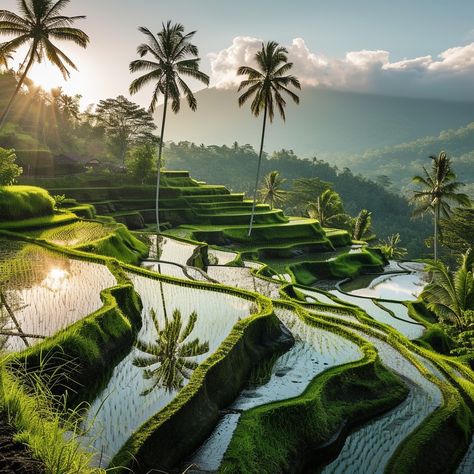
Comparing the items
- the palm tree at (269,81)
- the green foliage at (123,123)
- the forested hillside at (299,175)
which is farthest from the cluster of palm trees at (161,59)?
the forested hillside at (299,175)

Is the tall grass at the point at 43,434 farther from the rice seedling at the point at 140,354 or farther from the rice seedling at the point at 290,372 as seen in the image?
the rice seedling at the point at 290,372

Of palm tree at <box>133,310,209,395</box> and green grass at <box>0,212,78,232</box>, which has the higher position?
green grass at <box>0,212,78,232</box>

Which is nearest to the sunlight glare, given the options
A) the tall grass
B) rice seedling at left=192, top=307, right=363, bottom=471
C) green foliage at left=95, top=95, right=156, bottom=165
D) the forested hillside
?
rice seedling at left=192, top=307, right=363, bottom=471

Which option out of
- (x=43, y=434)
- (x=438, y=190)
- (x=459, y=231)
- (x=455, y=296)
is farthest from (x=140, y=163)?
(x=43, y=434)

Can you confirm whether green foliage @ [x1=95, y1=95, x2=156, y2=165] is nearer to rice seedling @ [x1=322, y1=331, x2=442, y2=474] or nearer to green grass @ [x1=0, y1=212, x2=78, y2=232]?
green grass @ [x1=0, y1=212, x2=78, y2=232]

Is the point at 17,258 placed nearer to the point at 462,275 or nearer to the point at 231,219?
the point at 462,275

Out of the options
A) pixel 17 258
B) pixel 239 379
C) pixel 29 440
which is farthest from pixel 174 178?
pixel 29 440

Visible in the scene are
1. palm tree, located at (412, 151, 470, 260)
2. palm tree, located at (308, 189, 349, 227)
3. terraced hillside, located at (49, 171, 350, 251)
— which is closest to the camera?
palm tree, located at (412, 151, 470, 260)
